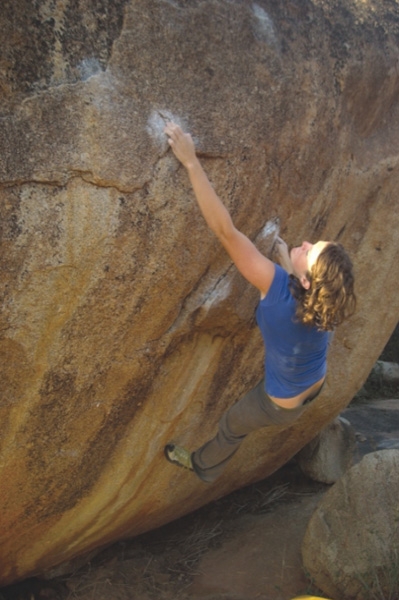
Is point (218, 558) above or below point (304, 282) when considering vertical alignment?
below

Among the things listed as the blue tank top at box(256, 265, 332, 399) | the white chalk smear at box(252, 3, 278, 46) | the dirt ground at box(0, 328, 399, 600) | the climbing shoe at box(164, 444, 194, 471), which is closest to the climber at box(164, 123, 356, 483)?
the blue tank top at box(256, 265, 332, 399)

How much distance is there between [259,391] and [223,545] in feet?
5.17

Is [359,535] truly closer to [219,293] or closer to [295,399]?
[295,399]

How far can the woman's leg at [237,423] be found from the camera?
3.26 meters

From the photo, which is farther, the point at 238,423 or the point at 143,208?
the point at 238,423

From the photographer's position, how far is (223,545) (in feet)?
14.7

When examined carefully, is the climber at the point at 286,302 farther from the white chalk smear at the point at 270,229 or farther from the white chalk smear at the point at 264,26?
the white chalk smear at the point at 264,26

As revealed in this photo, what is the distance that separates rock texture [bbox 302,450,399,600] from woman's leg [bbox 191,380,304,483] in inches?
29.6

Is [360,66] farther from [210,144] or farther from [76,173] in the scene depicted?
[76,173]

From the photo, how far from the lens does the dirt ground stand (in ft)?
13.2

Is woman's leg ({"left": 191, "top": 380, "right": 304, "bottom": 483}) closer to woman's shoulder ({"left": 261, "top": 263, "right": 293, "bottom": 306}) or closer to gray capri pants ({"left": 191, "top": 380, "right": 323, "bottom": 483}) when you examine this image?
gray capri pants ({"left": 191, "top": 380, "right": 323, "bottom": 483})

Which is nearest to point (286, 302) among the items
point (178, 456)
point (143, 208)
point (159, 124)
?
point (143, 208)

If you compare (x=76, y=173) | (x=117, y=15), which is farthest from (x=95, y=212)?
(x=117, y=15)

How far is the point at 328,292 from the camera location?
2.78 meters
